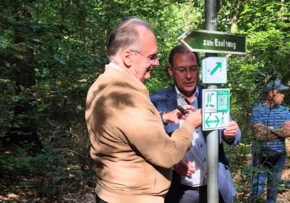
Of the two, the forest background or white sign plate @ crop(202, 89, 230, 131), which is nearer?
white sign plate @ crop(202, 89, 230, 131)

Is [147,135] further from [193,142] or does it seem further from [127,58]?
[193,142]

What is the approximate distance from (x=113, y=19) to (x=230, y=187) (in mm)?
5314

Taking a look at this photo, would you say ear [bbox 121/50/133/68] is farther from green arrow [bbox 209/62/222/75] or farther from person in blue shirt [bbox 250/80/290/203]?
person in blue shirt [bbox 250/80/290/203]

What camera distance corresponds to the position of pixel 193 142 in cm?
246

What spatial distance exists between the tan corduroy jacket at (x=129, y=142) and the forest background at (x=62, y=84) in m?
1.86

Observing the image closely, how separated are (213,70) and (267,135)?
2.10m

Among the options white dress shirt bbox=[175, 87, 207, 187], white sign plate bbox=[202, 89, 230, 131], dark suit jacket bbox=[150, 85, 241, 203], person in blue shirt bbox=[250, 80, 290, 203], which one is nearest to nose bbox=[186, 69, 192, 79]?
dark suit jacket bbox=[150, 85, 241, 203]

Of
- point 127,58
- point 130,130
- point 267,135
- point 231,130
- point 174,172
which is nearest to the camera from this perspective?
point 130,130

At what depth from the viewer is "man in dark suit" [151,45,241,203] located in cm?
243

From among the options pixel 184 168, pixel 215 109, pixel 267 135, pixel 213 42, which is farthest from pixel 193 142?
pixel 267 135

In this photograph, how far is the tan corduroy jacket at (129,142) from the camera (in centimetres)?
173

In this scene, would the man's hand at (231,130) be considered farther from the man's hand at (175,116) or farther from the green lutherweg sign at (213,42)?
the green lutherweg sign at (213,42)

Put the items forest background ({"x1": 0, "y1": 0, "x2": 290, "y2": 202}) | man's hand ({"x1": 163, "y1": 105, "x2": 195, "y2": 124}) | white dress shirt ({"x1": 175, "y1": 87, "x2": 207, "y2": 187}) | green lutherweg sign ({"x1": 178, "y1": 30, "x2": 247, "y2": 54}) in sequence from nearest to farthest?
green lutherweg sign ({"x1": 178, "y1": 30, "x2": 247, "y2": 54}) → man's hand ({"x1": 163, "y1": 105, "x2": 195, "y2": 124}) → white dress shirt ({"x1": 175, "y1": 87, "x2": 207, "y2": 187}) → forest background ({"x1": 0, "y1": 0, "x2": 290, "y2": 202})

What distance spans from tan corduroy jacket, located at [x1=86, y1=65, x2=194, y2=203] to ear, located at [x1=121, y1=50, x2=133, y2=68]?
0.06m
